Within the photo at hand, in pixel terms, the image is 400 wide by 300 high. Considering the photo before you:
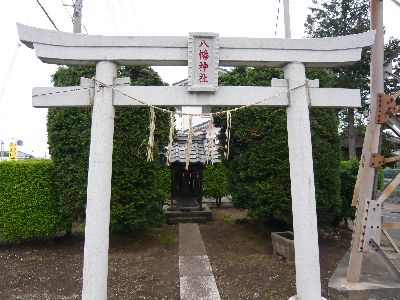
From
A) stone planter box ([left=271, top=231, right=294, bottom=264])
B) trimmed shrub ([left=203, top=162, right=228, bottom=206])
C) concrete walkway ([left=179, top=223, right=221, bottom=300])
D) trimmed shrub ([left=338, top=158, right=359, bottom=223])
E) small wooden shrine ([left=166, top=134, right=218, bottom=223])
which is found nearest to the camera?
concrete walkway ([left=179, top=223, right=221, bottom=300])

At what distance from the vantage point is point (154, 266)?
7.42m

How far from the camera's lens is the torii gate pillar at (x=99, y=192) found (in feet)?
14.3

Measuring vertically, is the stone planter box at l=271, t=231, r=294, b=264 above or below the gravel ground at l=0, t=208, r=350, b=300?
above

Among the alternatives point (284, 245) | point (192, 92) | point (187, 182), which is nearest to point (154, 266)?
point (284, 245)

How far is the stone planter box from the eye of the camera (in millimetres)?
7328

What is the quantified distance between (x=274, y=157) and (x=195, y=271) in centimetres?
311

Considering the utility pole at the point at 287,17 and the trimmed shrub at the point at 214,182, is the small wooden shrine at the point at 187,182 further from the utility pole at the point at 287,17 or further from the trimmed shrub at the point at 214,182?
the utility pole at the point at 287,17

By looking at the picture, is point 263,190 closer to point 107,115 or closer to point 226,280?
point 226,280

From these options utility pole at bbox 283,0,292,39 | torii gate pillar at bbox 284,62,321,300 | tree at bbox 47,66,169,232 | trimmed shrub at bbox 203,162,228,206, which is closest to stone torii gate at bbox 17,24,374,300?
torii gate pillar at bbox 284,62,321,300

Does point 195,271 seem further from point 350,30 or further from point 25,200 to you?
point 350,30

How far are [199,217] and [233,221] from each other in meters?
1.21

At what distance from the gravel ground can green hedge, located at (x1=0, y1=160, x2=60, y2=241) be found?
1.90 feet

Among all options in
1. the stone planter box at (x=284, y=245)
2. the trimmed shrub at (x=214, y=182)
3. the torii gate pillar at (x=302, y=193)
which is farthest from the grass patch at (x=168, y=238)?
the trimmed shrub at (x=214, y=182)

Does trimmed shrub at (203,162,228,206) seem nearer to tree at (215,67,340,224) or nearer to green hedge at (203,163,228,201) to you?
green hedge at (203,163,228,201)
